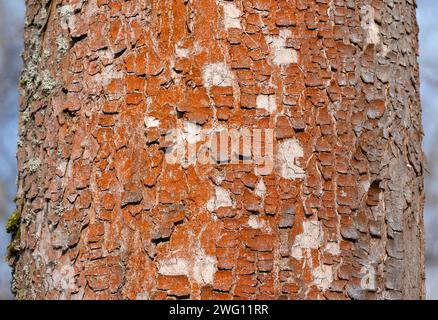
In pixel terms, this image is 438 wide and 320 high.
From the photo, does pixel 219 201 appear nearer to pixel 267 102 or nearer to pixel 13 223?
pixel 267 102

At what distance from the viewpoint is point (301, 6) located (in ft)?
7.28

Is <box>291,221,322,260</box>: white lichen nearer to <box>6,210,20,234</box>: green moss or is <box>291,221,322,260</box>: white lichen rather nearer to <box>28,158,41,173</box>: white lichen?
<box>28,158,41,173</box>: white lichen

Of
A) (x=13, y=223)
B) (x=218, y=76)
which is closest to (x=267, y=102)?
(x=218, y=76)

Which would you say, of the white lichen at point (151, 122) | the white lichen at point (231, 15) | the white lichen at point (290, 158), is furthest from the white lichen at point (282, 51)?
the white lichen at point (151, 122)

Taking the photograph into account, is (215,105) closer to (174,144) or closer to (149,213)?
(174,144)

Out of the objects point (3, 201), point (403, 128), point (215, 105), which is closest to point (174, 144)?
point (215, 105)

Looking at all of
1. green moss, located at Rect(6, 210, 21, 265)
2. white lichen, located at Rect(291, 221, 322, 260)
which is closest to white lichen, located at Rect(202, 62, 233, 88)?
white lichen, located at Rect(291, 221, 322, 260)

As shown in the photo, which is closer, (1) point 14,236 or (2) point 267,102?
(2) point 267,102

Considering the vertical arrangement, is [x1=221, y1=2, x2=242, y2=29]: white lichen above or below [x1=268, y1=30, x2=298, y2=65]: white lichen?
above

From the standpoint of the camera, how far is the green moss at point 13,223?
2481mm

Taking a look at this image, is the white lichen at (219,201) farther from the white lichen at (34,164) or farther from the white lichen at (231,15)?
the white lichen at (34,164)

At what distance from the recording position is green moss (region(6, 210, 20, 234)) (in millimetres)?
2481

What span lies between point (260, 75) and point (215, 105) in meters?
0.13

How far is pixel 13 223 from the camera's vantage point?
250 centimetres
